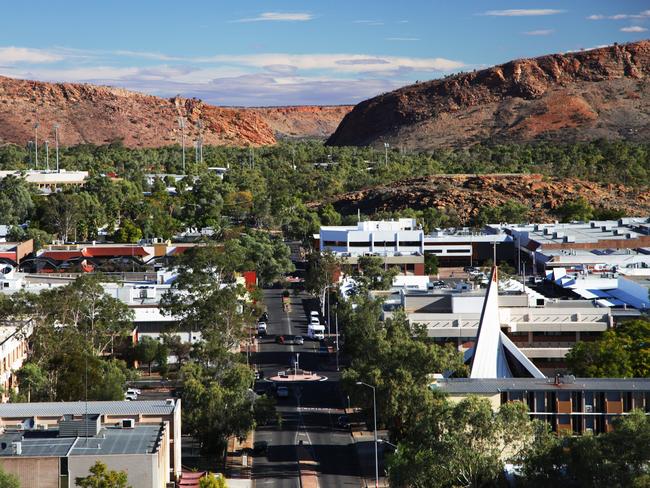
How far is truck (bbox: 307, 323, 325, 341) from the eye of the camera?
81.2 metres

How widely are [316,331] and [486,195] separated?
236 ft

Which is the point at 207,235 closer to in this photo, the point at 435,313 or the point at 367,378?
the point at 435,313

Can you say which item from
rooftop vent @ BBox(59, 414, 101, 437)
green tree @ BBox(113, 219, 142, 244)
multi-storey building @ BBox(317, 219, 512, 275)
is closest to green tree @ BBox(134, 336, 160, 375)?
rooftop vent @ BBox(59, 414, 101, 437)

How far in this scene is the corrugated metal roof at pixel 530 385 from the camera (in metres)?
51.8

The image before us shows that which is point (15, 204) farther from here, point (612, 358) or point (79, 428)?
point (79, 428)

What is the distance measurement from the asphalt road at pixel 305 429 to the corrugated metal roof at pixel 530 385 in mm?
4881

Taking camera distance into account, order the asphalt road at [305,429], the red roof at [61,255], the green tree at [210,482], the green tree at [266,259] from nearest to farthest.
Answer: the green tree at [210,482] → the asphalt road at [305,429] → the green tree at [266,259] → the red roof at [61,255]

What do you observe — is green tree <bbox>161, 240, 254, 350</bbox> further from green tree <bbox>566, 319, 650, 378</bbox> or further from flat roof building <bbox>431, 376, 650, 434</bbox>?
flat roof building <bbox>431, 376, 650, 434</bbox>

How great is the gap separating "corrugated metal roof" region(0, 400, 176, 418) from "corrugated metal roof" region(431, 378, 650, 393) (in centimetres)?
1110

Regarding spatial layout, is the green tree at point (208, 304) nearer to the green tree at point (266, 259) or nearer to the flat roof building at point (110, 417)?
the flat roof building at point (110, 417)

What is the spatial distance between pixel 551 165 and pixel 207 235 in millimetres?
71796

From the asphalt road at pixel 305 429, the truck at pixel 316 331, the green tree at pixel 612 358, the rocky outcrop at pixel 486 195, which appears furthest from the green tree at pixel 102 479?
the rocky outcrop at pixel 486 195

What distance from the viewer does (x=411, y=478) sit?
41344 mm

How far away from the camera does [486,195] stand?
15112cm
